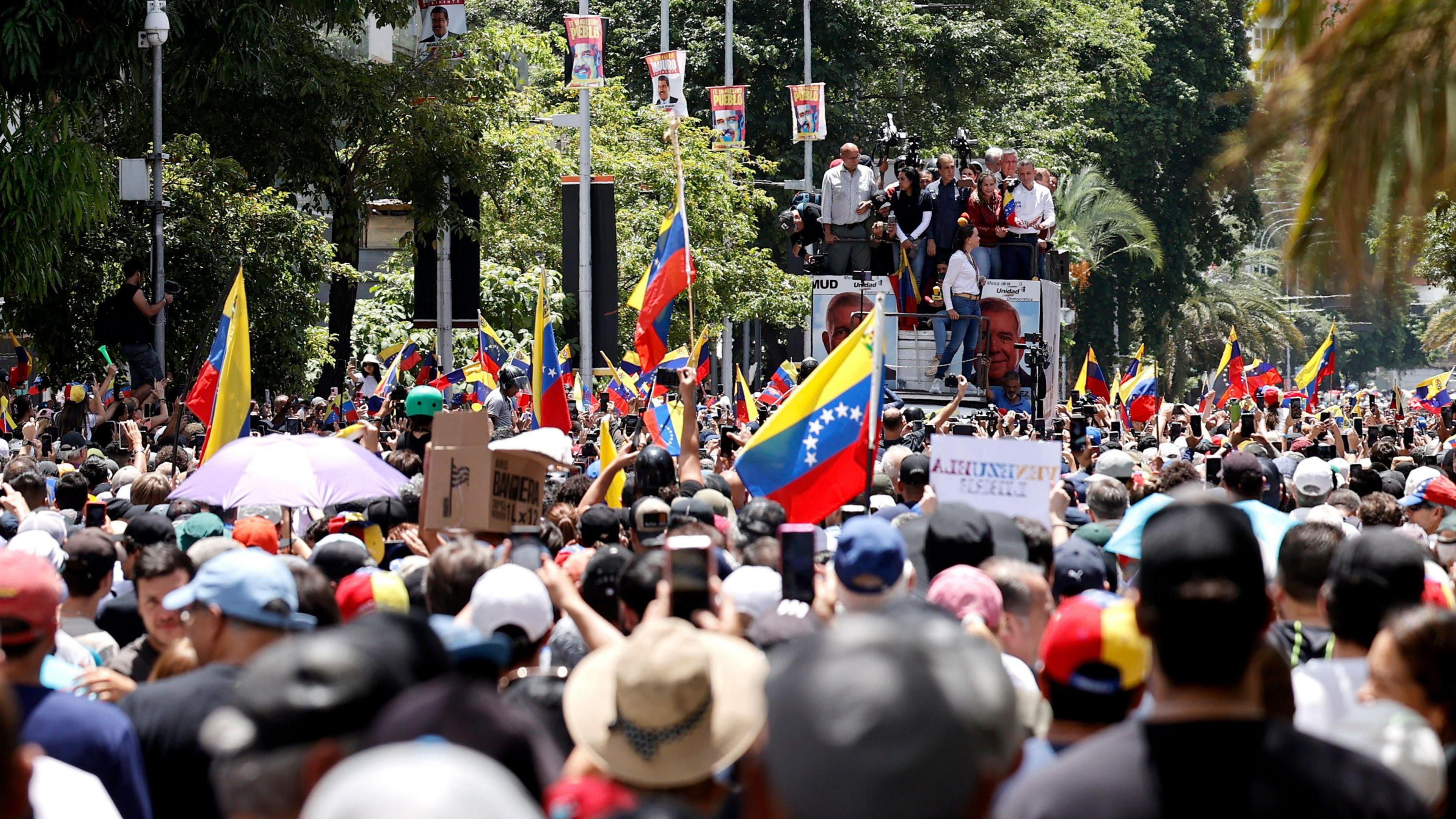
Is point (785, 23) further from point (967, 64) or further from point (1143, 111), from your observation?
point (1143, 111)

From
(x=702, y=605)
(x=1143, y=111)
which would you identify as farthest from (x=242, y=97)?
(x=1143, y=111)

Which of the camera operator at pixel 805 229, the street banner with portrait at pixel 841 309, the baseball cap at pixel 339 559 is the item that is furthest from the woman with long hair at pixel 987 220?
the baseball cap at pixel 339 559

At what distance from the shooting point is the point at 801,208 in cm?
1828

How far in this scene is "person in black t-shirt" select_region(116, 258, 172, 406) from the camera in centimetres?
1567

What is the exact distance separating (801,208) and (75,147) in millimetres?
7166

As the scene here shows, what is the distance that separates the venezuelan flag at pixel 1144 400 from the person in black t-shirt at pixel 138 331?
37.7ft

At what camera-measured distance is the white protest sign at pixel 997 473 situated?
686 centimetres

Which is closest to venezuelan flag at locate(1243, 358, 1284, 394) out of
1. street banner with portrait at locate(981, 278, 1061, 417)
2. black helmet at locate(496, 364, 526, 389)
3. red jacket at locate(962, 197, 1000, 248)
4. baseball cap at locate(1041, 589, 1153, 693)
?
street banner with portrait at locate(981, 278, 1061, 417)

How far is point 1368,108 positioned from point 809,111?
31435 millimetres

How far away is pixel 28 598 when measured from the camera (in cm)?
433

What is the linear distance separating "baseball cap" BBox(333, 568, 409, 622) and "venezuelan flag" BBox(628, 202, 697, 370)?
321 inches

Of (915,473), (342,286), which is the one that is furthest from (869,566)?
(342,286)

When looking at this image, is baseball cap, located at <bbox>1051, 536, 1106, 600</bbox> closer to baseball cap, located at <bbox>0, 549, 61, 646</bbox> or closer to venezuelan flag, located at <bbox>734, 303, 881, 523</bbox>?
venezuelan flag, located at <bbox>734, 303, 881, 523</bbox>

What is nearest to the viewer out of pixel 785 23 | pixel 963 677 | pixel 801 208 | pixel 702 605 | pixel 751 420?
pixel 963 677
